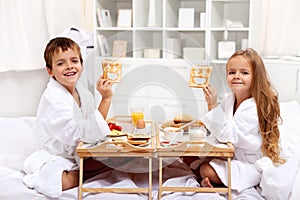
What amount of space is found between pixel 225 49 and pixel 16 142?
62.5 inches

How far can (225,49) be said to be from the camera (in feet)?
10.5

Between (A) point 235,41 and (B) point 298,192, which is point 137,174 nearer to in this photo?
(B) point 298,192

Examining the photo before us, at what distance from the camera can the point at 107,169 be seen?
2066 millimetres

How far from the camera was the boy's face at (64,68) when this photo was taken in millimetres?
2033

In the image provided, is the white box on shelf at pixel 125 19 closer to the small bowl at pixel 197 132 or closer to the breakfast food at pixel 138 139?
the small bowl at pixel 197 132

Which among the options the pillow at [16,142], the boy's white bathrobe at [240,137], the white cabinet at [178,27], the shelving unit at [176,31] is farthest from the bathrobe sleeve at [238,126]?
Result: the white cabinet at [178,27]

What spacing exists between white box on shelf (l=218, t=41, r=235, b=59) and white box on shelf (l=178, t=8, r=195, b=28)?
283 mm

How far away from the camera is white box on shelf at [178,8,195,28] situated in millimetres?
3314

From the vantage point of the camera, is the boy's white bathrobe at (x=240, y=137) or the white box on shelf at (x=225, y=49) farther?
the white box on shelf at (x=225, y=49)

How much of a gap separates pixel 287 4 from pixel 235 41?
0.51m

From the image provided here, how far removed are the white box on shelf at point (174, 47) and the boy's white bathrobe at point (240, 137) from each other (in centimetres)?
147

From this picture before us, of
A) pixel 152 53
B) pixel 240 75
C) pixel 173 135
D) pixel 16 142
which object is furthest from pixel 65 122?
pixel 152 53

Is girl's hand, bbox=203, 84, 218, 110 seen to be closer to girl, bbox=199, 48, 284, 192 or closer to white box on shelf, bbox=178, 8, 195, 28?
girl, bbox=199, 48, 284, 192

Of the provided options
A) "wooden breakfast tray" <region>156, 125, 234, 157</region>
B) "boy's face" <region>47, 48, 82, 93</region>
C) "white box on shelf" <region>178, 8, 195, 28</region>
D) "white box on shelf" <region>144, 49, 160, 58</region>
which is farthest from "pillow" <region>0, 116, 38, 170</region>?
"white box on shelf" <region>178, 8, 195, 28</region>
